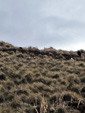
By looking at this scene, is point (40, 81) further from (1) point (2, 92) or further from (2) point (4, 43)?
(2) point (4, 43)

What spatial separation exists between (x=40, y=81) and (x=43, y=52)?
1356cm

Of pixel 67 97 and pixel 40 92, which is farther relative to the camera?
pixel 40 92

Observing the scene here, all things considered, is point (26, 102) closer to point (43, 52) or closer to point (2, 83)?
point (2, 83)

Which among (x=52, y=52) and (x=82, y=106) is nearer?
(x=82, y=106)

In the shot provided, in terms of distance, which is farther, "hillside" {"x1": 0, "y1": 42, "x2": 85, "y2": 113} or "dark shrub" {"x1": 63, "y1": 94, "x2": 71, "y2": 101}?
"dark shrub" {"x1": 63, "y1": 94, "x2": 71, "y2": 101}

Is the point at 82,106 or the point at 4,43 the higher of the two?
the point at 4,43

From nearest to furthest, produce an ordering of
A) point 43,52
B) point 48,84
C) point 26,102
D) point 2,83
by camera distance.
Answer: point 26,102, point 2,83, point 48,84, point 43,52

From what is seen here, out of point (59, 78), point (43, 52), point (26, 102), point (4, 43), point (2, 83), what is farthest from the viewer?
point (4, 43)

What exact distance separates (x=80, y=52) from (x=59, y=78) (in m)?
14.8

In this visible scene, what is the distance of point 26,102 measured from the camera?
8672 millimetres

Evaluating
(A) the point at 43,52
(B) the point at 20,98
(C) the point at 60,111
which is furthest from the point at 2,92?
(A) the point at 43,52

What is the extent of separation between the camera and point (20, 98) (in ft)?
29.3

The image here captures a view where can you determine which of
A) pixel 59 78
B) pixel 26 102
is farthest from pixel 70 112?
pixel 59 78

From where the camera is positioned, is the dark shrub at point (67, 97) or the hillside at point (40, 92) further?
the dark shrub at point (67, 97)
